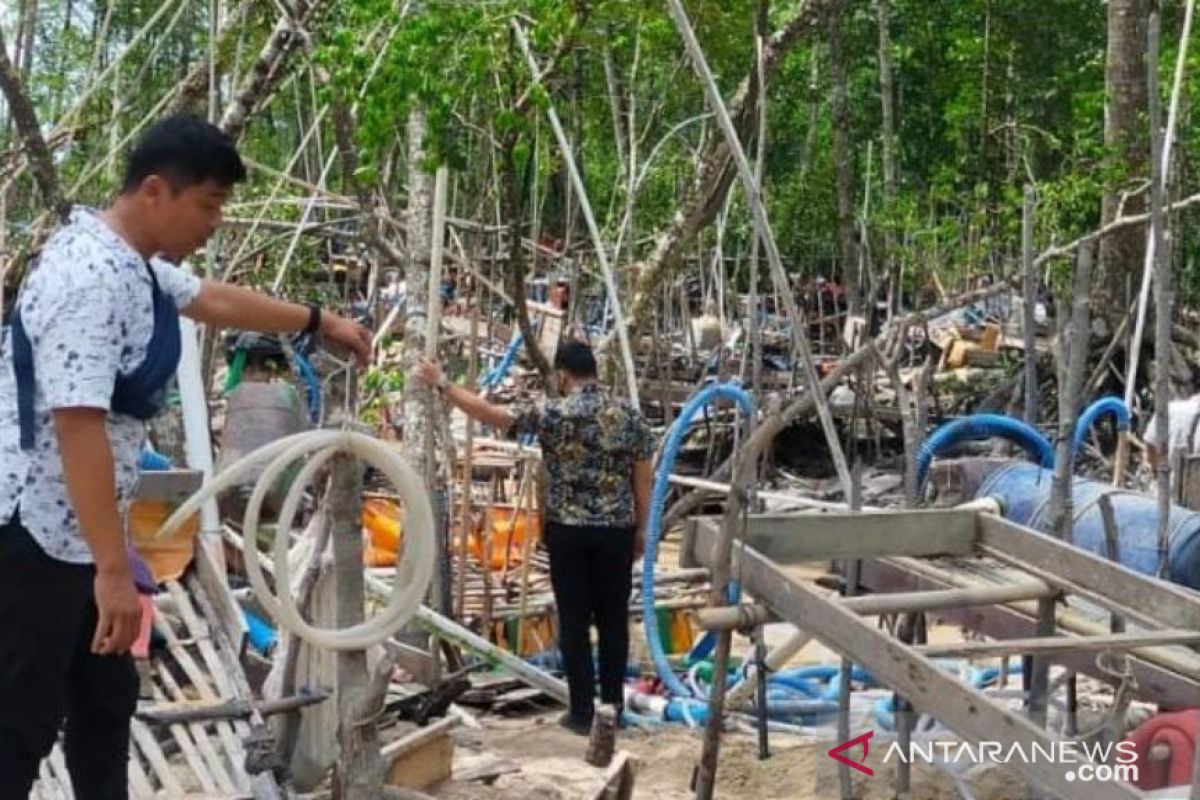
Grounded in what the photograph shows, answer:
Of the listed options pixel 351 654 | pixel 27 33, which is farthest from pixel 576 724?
pixel 27 33

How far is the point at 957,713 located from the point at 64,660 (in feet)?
4.72

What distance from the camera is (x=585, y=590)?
575 centimetres

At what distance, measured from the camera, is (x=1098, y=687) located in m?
5.38

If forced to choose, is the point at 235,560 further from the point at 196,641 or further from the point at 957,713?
the point at 957,713

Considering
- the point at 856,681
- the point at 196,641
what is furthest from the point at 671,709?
the point at 196,641

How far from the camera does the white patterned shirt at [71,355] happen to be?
2.53m

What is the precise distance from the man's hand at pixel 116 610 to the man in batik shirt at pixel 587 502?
2.83 meters

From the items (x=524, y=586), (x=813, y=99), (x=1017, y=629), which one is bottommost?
(x=524, y=586)

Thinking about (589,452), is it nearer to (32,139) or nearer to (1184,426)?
(32,139)

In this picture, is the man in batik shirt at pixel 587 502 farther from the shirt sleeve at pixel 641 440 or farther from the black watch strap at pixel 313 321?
the black watch strap at pixel 313 321

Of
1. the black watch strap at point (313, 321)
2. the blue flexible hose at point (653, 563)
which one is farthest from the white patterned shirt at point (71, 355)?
the blue flexible hose at point (653, 563)

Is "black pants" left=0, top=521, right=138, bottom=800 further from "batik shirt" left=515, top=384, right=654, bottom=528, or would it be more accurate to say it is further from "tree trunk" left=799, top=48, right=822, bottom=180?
"tree trunk" left=799, top=48, right=822, bottom=180

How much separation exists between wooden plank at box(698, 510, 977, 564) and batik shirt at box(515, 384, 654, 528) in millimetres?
1766

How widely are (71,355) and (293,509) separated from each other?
3.03 ft
